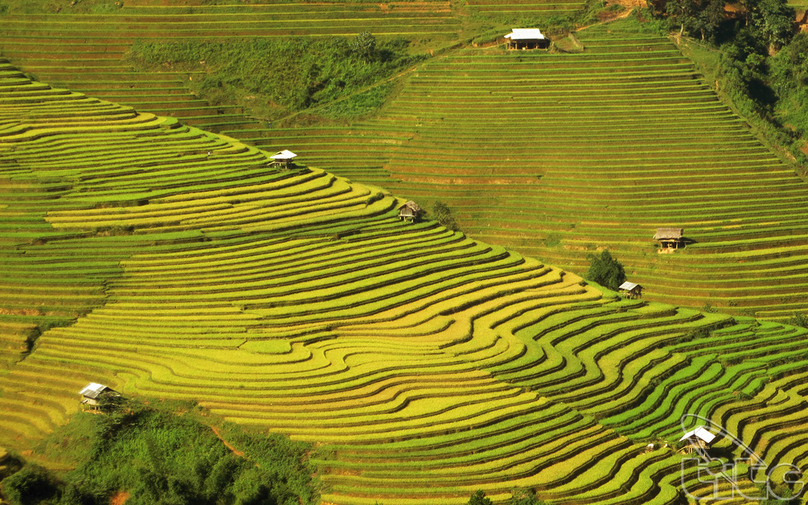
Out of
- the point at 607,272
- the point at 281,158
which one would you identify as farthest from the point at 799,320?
the point at 281,158

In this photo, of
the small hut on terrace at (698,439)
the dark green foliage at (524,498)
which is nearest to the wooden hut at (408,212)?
the small hut on terrace at (698,439)

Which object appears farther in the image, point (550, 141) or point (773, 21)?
point (773, 21)

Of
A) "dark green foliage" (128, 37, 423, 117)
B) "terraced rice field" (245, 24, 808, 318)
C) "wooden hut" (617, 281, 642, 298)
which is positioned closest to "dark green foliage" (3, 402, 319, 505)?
"wooden hut" (617, 281, 642, 298)

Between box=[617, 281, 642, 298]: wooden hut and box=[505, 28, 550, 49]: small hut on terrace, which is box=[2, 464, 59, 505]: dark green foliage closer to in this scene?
box=[617, 281, 642, 298]: wooden hut

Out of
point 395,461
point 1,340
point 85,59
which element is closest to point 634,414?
point 395,461

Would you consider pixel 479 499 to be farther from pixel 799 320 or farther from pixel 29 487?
pixel 799 320

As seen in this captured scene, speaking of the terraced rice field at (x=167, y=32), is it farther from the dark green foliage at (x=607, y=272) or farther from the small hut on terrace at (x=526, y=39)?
the dark green foliage at (x=607, y=272)

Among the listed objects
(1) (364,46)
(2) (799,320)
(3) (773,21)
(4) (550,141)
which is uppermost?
(3) (773,21)

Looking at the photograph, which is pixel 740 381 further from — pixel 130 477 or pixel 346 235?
pixel 130 477
